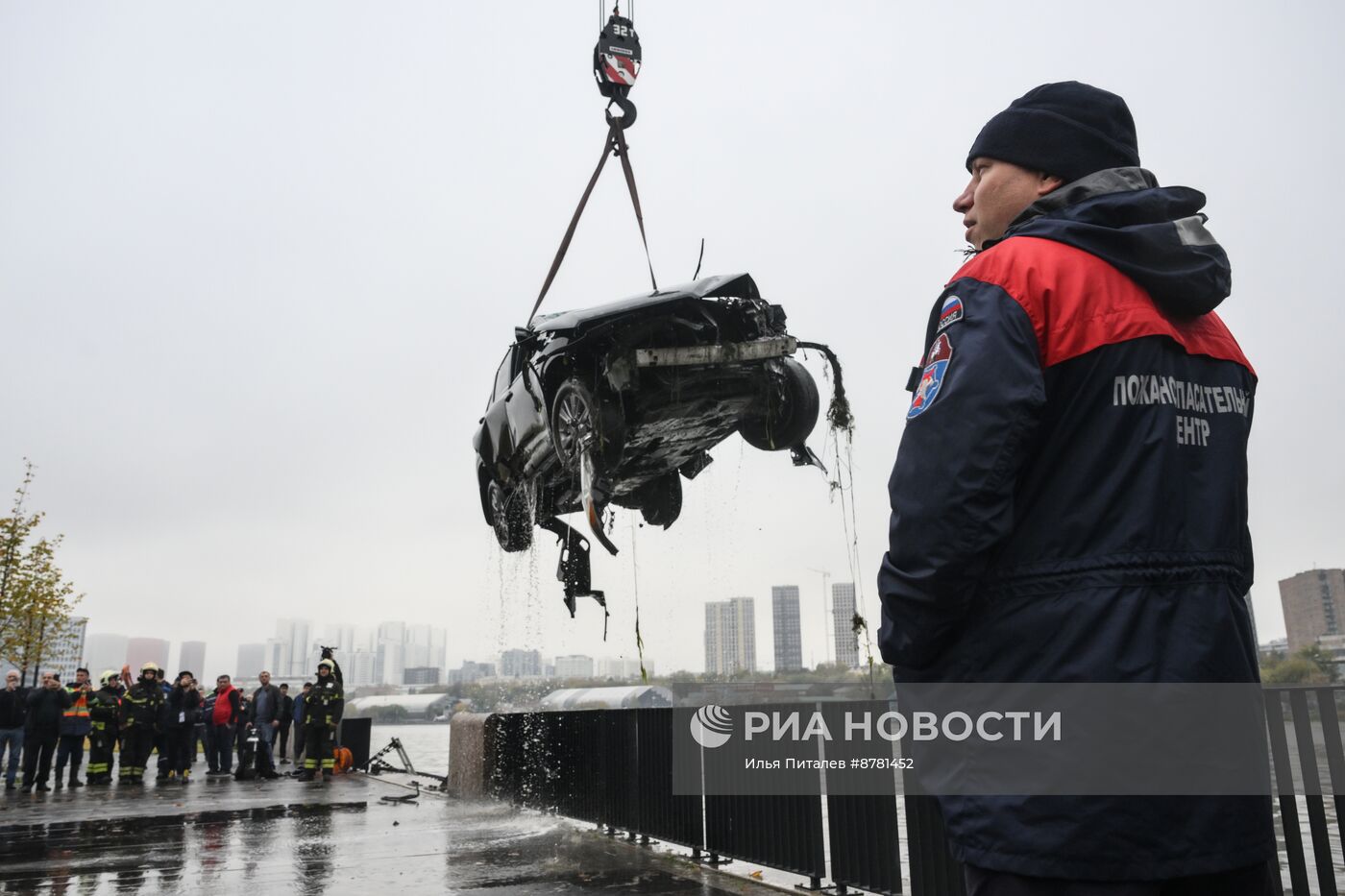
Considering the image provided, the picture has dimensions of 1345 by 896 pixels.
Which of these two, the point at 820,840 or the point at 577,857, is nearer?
the point at 820,840

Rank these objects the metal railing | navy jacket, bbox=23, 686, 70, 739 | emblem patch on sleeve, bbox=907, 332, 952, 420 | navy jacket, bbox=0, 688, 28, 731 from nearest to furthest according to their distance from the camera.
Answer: emblem patch on sleeve, bbox=907, 332, 952, 420 < the metal railing < navy jacket, bbox=0, 688, 28, 731 < navy jacket, bbox=23, 686, 70, 739

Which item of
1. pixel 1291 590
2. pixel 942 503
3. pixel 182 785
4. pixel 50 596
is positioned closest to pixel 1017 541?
pixel 942 503

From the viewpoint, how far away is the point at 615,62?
870 centimetres

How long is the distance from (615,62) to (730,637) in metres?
8.52

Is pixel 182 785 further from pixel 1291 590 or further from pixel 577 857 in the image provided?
pixel 1291 590

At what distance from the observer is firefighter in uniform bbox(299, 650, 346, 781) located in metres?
16.8

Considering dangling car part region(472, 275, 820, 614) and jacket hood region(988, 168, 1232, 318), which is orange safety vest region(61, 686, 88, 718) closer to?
dangling car part region(472, 275, 820, 614)

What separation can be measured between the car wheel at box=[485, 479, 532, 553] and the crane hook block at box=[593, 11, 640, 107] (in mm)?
3847

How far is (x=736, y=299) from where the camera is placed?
686 cm

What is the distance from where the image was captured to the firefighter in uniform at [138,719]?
1703 cm

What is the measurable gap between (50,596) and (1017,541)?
34471 millimetres

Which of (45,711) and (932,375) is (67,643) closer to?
(45,711)

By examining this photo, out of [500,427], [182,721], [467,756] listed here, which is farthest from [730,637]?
[182,721]

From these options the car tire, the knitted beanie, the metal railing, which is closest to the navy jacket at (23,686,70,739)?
the metal railing
